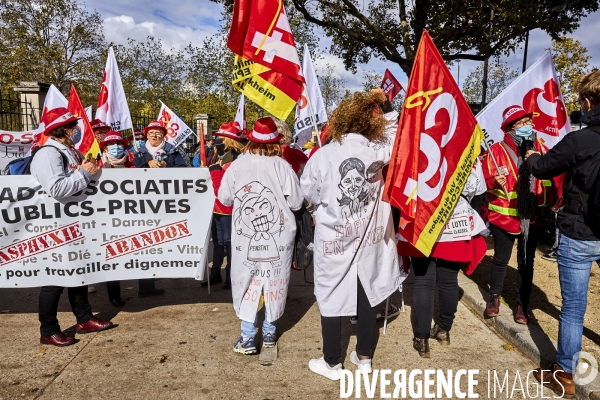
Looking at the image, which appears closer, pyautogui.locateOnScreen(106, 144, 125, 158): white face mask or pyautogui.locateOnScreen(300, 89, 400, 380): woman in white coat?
pyautogui.locateOnScreen(300, 89, 400, 380): woman in white coat

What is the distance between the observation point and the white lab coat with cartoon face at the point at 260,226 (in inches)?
148

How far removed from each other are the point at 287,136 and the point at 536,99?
2.60 meters

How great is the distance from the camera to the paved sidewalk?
3.40m

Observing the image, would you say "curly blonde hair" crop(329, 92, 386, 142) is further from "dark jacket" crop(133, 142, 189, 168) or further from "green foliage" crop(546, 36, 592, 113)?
"green foliage" crop(546, 36, 592, 113)

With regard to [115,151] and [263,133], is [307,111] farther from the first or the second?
[263,133]

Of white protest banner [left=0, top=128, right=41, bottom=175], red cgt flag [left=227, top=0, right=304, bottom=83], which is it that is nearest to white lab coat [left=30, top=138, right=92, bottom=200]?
red cgt flag [left=227, top=0, right=304, bottom=83]

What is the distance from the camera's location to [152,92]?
29109 millimetres

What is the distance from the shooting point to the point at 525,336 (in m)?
3.98

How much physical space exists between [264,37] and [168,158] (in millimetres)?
2595

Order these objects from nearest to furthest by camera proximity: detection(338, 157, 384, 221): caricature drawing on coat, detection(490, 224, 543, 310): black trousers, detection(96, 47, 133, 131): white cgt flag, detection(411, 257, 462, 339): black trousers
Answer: detection(338, 157, 384, 221): caricature drawing on coat → detection(411, 257, 462, 339): black trousers → detection(490, 224, 543, 310): black trousers → detection(96, 47, 133, 131): white cgt flag

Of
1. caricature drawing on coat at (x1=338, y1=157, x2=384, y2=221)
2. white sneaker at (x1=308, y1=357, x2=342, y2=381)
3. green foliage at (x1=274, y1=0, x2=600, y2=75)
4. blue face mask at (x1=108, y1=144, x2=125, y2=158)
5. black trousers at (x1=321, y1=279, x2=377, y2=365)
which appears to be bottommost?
white sneaker at (x1=308, y1=357, x2=342, y2=381)

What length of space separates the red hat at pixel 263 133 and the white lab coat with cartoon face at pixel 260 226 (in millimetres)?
138

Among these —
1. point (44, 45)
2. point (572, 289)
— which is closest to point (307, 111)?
point (572, 289)

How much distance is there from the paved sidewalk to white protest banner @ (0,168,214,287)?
1.84ft
